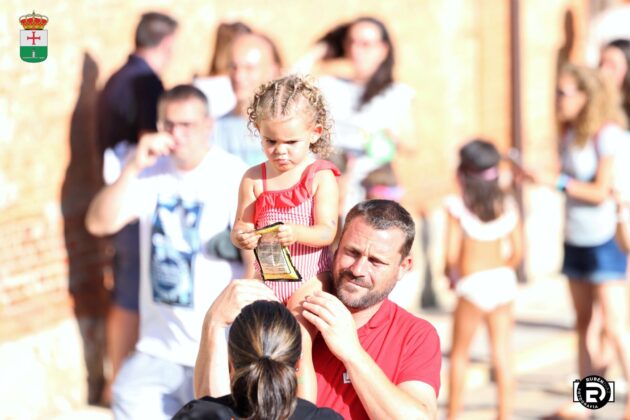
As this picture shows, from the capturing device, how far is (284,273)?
4.22 m

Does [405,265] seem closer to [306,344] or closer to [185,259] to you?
[306,344]

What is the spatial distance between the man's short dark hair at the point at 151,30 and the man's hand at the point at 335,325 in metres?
4.13

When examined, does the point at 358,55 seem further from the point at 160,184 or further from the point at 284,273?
the point at 284,273

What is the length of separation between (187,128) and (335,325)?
7.64 feet

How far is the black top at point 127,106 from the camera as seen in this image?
7461 mm

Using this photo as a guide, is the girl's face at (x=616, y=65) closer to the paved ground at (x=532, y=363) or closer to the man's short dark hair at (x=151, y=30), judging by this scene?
the paved ground at (x=532, y=363)

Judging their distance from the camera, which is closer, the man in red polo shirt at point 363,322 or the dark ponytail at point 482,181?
the man in red polo shirt at point 363,322

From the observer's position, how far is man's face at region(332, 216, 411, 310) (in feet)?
13.2

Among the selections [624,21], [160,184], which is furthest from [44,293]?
[624,21]

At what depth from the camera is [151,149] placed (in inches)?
238

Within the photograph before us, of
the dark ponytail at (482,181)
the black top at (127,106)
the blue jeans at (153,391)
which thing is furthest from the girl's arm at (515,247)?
the blue jeans at (153,391)

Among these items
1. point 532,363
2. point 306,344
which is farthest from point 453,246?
point 306,344

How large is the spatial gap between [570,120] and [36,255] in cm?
345

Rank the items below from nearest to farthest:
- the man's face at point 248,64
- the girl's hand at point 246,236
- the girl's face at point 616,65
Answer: the girl's hand at point 246,236, the man's face at point 248,64, the girl's face at point 616,65
